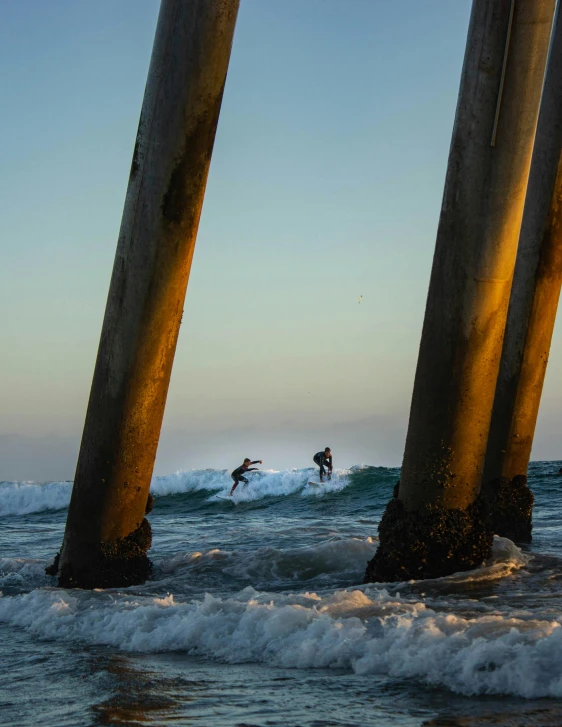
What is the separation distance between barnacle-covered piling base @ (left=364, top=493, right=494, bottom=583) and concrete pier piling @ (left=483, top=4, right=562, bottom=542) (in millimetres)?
2409

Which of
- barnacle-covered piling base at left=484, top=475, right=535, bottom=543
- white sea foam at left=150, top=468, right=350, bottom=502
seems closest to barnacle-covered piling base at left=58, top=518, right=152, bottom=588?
barnacle-covered piling base at left=484, top=475, right=535, bottom=543

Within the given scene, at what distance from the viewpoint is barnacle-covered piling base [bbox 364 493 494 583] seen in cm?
670

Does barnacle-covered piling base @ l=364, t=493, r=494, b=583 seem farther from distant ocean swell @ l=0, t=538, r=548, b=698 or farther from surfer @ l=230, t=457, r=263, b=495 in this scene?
surfer @ l=230, t=457, r=263, b=495

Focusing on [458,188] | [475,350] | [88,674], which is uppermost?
[458,188]

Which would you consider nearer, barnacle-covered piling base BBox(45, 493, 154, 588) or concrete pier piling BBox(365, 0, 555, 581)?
concrete pier piling BBox(365, 0, 555, 581)

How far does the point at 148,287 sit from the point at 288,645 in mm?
3052

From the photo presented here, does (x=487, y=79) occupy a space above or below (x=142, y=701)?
above

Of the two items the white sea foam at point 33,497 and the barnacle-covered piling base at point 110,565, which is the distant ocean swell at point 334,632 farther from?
the white sea foam at point 33,497

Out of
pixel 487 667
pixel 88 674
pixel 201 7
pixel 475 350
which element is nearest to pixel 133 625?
pixel 88 674

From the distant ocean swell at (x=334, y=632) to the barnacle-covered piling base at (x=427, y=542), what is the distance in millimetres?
179

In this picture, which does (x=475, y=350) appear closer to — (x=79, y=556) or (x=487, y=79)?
(x=487, y=79)

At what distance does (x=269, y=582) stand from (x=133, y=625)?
89.3 inches


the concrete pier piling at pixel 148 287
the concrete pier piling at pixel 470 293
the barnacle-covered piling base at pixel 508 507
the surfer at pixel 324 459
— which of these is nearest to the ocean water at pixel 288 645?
the barnacle-covered piling base at pixel 508 507

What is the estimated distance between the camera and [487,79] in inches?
266
